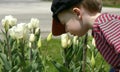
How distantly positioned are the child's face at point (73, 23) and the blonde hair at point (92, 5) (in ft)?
0.27

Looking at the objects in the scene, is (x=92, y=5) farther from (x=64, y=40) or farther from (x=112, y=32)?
(x=64, y=40)

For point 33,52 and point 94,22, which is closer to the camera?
point 94,22

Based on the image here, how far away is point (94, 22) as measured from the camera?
2.26 metres

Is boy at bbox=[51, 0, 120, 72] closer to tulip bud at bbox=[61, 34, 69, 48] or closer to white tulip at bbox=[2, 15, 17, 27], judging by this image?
tulip bud at bbox=[61, 34, 69, 48]

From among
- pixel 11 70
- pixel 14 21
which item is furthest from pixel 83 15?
pixel 14 21

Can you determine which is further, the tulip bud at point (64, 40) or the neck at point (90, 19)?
the tulip bud at point (64, 40)

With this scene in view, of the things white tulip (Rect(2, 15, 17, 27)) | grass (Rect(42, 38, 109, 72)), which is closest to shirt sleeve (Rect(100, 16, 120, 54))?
white tulip (Rect(2, 15, 17, 27))

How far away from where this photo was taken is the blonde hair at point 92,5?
88.4 inches

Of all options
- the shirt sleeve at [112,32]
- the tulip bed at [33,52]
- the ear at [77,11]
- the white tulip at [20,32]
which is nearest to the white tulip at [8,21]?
the tulip bed at [33,52]

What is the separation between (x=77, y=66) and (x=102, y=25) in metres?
1.59

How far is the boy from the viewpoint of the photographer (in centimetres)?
218

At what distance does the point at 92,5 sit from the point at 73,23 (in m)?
0.16

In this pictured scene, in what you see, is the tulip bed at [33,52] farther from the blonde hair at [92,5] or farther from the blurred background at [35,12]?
the blurred background at [35,12]

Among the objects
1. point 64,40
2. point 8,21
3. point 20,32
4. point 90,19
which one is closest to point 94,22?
point 90,19
